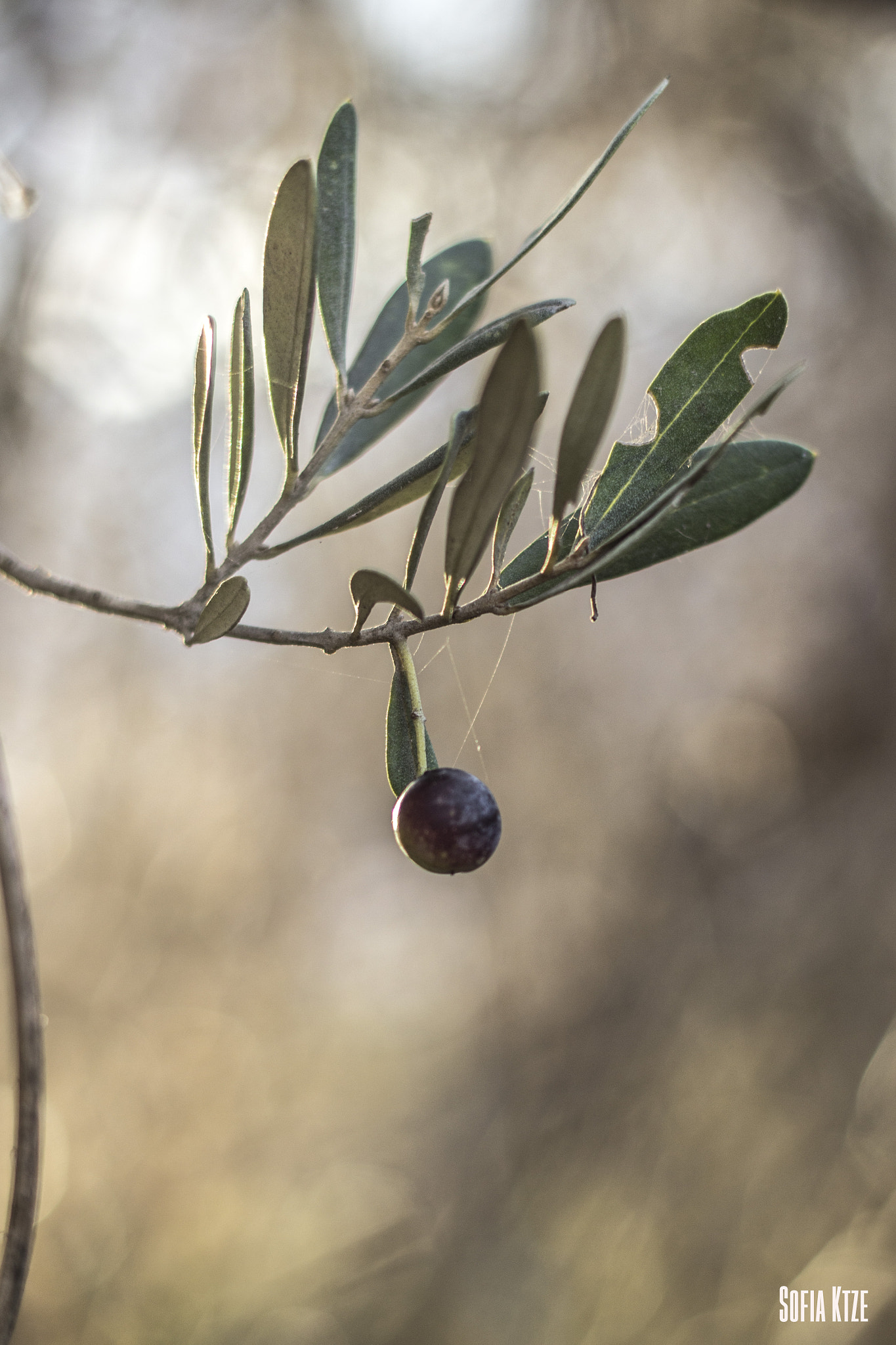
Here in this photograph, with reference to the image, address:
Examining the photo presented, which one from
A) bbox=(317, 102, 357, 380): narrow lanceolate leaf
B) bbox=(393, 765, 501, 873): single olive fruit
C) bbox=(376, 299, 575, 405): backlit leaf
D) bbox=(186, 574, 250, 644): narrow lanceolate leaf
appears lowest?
bbox=(393, 765, 501, 873): single olive fruit

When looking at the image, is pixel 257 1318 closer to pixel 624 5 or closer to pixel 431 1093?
pixel 431 1093

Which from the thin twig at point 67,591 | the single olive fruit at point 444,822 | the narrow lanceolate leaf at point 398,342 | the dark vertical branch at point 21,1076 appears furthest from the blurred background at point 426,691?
the dark vertical branch at point 21,1076

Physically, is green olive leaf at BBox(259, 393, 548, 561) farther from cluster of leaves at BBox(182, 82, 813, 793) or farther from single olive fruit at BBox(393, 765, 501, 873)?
single olive fruit at BBox(393, 765, 501, 873)

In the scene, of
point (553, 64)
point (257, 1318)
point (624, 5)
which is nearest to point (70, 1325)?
point (257, 1318)

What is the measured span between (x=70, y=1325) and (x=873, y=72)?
5.42 meters

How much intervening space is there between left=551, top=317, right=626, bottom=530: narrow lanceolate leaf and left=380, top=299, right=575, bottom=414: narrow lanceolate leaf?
8 centimetres

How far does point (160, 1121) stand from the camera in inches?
124

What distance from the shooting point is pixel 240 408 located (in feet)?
1.75

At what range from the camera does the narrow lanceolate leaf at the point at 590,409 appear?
0.37m

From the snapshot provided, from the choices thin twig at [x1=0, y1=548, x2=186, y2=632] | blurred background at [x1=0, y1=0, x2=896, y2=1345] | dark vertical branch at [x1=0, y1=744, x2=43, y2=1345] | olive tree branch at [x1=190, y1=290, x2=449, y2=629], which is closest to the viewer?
dark vertical branch at [x1=0, y1=744, x2=43, y2=1345]

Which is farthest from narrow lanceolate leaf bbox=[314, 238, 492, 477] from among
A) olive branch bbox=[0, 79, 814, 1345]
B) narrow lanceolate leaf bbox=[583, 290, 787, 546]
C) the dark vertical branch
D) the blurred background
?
the blurred background

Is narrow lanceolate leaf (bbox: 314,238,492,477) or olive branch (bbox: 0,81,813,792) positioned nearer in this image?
olive branch (bbox: 0,81,813,792)

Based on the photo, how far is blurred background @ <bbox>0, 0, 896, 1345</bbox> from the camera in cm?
305

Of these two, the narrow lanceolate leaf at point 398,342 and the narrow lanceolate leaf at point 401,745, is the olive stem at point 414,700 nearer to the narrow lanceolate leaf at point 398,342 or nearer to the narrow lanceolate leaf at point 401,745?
the narrow lanceolate leaf at point 401,745
